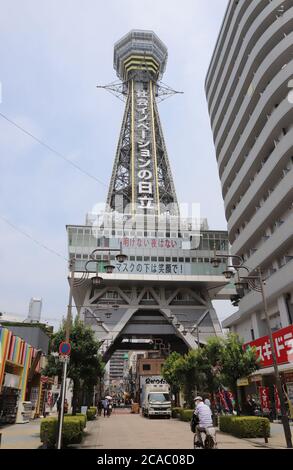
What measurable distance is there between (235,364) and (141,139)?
88.0m

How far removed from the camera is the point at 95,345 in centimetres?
1973

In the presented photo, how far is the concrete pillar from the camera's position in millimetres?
30453

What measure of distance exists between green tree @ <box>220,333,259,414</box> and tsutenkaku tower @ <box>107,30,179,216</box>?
6063 cm

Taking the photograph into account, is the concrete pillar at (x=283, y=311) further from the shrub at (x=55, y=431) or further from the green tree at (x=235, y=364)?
the shrub at (x=55, y=431)

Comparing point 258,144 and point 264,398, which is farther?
point 258,144

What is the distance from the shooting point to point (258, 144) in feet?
118

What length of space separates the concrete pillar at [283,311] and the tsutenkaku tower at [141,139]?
170 feet

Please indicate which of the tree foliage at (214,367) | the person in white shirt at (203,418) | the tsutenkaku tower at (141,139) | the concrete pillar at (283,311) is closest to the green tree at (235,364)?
the tree foliage at (214,367)

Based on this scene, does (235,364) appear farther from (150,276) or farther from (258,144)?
(150,276)

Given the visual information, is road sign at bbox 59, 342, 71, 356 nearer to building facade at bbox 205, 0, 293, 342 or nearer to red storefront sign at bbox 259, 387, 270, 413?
building facade at bbox 205, 0, 293, 342

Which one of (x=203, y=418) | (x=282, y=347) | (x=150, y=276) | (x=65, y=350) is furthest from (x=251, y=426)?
(x=150, y=276)

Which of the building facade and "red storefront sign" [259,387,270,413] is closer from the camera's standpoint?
"red storefront sign" [259,387,270,413]

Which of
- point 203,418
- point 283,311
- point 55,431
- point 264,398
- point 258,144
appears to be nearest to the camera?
point 203,418

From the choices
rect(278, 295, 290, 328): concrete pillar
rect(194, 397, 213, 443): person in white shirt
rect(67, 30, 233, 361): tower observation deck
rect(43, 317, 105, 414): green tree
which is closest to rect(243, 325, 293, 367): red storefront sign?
rect(278, 295, 290, 328): concrete pillar
